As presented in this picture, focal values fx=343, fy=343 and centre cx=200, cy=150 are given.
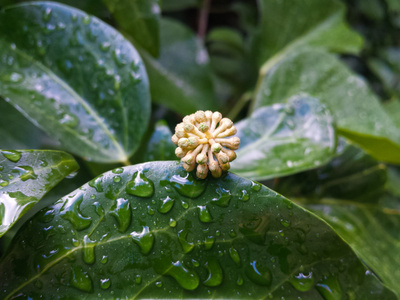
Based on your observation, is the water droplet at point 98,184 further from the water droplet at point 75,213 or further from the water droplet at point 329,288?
the water droplet at point 329,288

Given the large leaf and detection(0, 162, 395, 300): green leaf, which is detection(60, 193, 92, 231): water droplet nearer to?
detection(0, 162, 395, 300): green leaf

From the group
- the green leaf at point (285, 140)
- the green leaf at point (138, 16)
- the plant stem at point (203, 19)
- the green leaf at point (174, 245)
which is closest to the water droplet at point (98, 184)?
the green leaf at point (174, 245)

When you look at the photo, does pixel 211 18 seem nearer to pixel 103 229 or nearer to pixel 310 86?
pixel 310 86

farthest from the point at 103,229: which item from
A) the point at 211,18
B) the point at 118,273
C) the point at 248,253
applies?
the point at 211,18

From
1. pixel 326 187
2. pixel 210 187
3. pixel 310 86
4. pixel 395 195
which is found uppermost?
pixel 210 187

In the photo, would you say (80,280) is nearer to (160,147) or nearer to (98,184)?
(98,184)

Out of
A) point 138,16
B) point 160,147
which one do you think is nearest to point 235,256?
point 160,147
